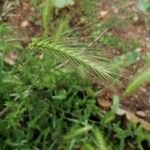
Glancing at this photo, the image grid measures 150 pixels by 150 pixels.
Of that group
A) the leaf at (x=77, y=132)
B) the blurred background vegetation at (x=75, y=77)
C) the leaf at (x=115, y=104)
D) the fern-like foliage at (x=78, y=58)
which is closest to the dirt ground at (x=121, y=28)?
the blurred background vegetation at (x=75, y=77)

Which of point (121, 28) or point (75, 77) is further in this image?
point (121, 28)

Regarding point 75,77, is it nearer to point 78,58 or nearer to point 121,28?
point 121,28

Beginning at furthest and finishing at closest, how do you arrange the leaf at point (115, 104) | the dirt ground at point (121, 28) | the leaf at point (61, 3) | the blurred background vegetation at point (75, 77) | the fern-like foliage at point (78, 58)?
1. the leaf at point (61, 3)
2. the dirt ground at point (121, 28)
3. the leaf at point (115, 104)
4. the blurred background vegetation at point (75, 77)
5. the fern-like foliage at point (78, 58)

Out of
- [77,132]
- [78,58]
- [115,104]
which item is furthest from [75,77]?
[78,58]

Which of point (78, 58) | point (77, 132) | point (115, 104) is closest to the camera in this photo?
point (78, 58)

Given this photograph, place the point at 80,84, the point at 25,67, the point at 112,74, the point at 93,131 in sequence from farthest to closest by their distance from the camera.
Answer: the point at 80,84 → the point at 93,131 → the point at 25,67 → the point at 112,74

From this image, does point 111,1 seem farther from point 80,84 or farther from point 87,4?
point 80,84

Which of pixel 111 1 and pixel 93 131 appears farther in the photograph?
pixel 111 1

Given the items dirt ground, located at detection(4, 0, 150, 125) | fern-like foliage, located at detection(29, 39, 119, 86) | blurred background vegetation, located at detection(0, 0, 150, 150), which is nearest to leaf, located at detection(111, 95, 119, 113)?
blurred background vegetation, located at detection(0, 0, 150, 150)

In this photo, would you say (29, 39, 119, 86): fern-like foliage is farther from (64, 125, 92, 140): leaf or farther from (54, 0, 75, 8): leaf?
(54, 0, 75, 8): leaf

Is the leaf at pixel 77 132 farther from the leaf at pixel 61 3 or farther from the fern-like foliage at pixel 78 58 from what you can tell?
the leaf at pixel 61 3

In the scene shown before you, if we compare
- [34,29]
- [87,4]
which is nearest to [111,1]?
[87,4]
